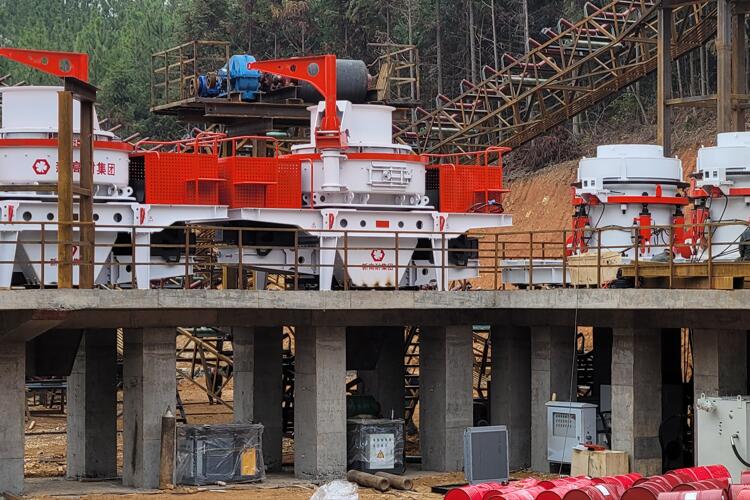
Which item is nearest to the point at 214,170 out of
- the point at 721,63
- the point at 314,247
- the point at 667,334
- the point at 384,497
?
the point at 314,247

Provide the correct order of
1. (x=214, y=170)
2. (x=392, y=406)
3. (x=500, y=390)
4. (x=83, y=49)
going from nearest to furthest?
(x=214, y=170) → (x=500, y=390) → (x=392, y=406) → (x=83, y=49)

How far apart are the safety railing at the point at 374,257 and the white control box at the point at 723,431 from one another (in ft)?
6.86

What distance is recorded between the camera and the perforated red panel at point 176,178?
3169cm

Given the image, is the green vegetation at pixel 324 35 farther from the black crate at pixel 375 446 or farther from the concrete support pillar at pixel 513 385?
the black crate at pixel 375 446

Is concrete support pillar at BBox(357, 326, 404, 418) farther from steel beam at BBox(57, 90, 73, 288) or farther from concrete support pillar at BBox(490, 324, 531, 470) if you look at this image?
steel beam at BBox(57, 90, 73, 288)

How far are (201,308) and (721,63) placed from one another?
16014mm

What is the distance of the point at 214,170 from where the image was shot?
1265 inches

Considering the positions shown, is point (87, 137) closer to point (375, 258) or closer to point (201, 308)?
point (201, 308)

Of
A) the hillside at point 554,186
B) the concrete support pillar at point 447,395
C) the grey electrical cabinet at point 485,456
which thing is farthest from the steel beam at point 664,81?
the hillside at point 554,186

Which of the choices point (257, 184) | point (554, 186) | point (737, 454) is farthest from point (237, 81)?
point (554, 186)

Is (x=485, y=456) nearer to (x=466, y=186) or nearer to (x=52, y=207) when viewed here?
(x=466, y=186)

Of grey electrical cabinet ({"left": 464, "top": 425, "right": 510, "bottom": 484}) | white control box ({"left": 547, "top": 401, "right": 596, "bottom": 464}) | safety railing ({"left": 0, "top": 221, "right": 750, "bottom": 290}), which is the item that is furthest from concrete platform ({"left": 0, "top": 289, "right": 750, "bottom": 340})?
grey electrical cabinet ({"left": 464, "top": 425, "right": 510, "bottom": 484})

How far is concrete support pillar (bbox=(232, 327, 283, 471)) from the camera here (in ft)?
113

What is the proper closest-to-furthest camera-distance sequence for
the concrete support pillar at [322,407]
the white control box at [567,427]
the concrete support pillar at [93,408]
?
the concrete support pillar at [322,407] < the white control box at [567,427] < the concrete support pillar at [93,408]
